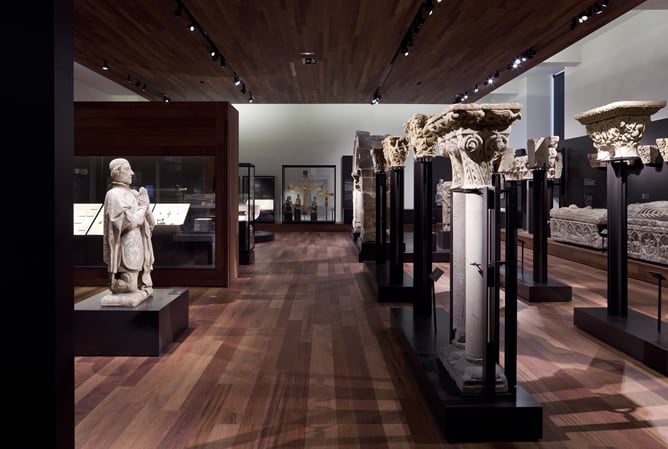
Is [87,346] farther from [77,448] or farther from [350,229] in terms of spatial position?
[350,229]

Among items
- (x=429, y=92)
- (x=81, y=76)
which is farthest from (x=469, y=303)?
(x=81, y=76)

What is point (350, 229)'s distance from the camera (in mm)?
17047

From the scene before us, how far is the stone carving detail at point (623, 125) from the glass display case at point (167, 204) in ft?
17.7

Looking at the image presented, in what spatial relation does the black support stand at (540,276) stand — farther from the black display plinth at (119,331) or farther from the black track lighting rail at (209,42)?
the black track lighting rail at (209,42)

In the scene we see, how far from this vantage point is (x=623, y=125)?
4863 mm

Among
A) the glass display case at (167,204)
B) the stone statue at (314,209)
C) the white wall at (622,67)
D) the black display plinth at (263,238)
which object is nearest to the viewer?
the glass display case at (167,204)

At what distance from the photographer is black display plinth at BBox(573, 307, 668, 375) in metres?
3.90

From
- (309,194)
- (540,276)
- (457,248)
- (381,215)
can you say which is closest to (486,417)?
(457,248)

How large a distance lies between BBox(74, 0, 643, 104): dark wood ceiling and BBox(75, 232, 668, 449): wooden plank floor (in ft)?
14.8

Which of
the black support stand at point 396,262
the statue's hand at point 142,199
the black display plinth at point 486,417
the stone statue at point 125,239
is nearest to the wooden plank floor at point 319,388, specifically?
the black display plinth at point 486,417

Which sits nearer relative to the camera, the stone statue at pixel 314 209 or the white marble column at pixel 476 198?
the white marble column at pixel 476 198

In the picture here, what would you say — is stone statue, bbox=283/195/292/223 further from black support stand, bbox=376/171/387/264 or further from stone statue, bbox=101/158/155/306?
stone statue, bbox=101/158/155/306

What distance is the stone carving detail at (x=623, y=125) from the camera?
480 centimetres

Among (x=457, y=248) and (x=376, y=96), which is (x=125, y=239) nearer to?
(x=457, y=248)
